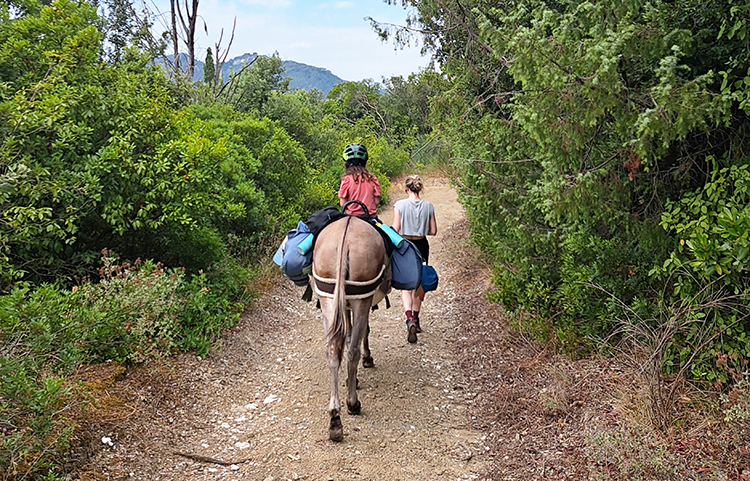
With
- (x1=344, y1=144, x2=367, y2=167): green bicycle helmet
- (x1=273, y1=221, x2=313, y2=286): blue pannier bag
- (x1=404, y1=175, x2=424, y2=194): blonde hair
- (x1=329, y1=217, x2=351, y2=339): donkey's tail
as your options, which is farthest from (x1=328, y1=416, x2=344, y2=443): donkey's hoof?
(x1=404, y1=175, x2=424, y2=194): blonde hair

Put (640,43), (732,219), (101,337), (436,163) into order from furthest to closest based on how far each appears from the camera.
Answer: (436,163) < (101,337) < (640,43) < (732,219)

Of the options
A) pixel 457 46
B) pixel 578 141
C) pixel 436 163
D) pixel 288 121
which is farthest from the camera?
pixel 436 163

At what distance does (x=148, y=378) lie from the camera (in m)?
5.25

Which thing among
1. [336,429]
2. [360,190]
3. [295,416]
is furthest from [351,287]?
[360,190]

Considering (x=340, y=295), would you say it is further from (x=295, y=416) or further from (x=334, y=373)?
(x=295, y=416)

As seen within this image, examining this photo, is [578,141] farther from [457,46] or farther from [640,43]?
[457,46]

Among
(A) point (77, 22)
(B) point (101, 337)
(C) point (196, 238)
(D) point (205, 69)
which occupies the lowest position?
(B) point (101, 337)

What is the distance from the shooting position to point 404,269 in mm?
5348

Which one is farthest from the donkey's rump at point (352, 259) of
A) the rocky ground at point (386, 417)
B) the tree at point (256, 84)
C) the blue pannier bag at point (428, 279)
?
the tree at point (256, 84)

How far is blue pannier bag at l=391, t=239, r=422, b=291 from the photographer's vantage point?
535cm

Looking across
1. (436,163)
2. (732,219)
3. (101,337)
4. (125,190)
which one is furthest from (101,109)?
(436,163)

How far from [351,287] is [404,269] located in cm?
86

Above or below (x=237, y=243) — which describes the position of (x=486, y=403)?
below

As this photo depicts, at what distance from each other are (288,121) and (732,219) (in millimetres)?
14719
